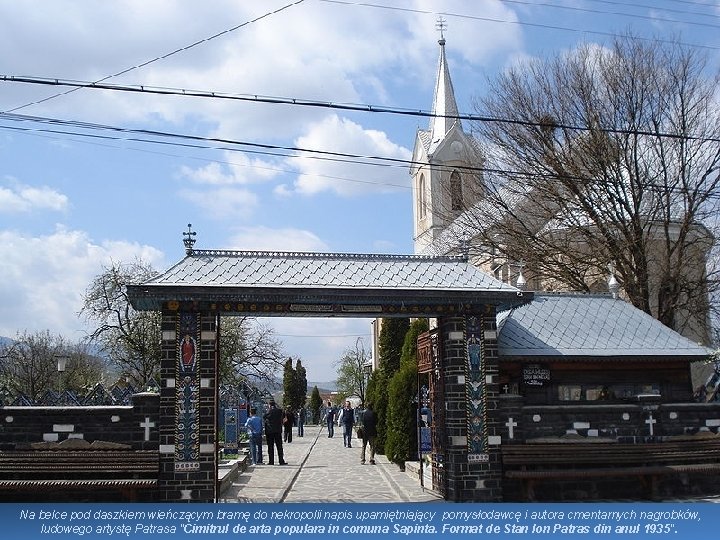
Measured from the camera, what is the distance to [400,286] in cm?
1338

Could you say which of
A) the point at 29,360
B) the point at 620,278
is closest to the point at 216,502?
the point at 620,278

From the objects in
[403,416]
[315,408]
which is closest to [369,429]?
[403,416]

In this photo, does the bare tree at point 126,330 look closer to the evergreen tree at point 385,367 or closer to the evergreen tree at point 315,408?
the evergreen tree at point 385,367

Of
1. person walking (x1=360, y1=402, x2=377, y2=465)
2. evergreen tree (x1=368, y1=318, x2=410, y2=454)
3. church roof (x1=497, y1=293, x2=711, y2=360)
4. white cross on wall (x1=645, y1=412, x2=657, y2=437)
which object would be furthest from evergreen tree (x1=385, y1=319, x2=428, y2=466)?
white cross on wall (x1=645, y1=412, x2=657, y2=437)

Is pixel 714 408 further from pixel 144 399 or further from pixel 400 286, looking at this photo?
pixel 144 399

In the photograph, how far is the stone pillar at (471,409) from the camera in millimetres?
13266

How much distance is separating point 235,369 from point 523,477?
27.3 meters

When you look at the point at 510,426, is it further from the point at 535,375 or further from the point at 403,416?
the point at 403,416

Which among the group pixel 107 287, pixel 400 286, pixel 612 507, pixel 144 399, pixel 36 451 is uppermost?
pixel 107 287

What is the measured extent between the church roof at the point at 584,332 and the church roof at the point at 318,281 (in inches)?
70.9

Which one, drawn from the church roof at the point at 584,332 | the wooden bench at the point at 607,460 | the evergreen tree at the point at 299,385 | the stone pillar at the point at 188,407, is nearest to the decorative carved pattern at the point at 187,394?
the stone pillar at the point at 188,407

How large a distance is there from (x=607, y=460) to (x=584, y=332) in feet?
10.4

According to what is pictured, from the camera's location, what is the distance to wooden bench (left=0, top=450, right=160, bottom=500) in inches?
488

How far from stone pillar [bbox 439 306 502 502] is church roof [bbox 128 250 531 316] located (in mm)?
588
